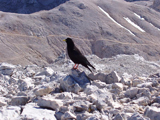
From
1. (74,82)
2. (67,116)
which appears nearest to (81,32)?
(74,82)

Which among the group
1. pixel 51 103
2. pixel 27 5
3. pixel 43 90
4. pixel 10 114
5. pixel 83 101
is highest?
pixel 83 101

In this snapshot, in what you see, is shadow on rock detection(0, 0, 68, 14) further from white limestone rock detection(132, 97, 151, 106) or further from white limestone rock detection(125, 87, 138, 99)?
white limestone rock detection(132, 97, 151, 106)

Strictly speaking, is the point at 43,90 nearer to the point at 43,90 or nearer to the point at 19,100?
the point at 43,90

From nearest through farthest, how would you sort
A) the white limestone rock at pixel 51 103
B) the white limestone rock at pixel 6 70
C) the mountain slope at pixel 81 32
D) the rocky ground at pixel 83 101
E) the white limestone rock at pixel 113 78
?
the rocky ground at pixel 83 101 < the white limestone rock at pixel 51 103 < the white limestone rock at pixel 113 78 < the white limestone rock at pixel 6 70 < the mountain slope at pixel 81 32

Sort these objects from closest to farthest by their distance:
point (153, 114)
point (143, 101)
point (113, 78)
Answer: point (153, 114) < point (143, 101) < point (113, 78)

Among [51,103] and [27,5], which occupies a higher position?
[51,103]

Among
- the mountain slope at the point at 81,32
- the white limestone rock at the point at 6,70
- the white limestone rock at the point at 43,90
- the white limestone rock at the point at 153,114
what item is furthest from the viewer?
the mountain slope at the point at 81,32

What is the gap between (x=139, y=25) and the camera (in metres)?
57.4

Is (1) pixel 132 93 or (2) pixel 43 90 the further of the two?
(2) pixel 43 90

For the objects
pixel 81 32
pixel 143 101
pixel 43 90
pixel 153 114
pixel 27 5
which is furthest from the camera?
pixel 27 5

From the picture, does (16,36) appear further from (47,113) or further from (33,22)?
(47,113)

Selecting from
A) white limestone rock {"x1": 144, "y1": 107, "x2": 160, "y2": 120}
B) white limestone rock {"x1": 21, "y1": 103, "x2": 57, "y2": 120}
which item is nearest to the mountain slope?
white limestone rock {"x1": 21, "y1": 103, "x2": 57, "y2": 120}

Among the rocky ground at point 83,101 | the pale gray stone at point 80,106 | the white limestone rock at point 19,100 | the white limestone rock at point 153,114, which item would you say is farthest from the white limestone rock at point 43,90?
the white limestone rock at point 153,114

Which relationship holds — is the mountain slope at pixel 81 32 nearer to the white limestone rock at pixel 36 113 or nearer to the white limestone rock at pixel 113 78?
the white limestone rock at pixel 113 78
